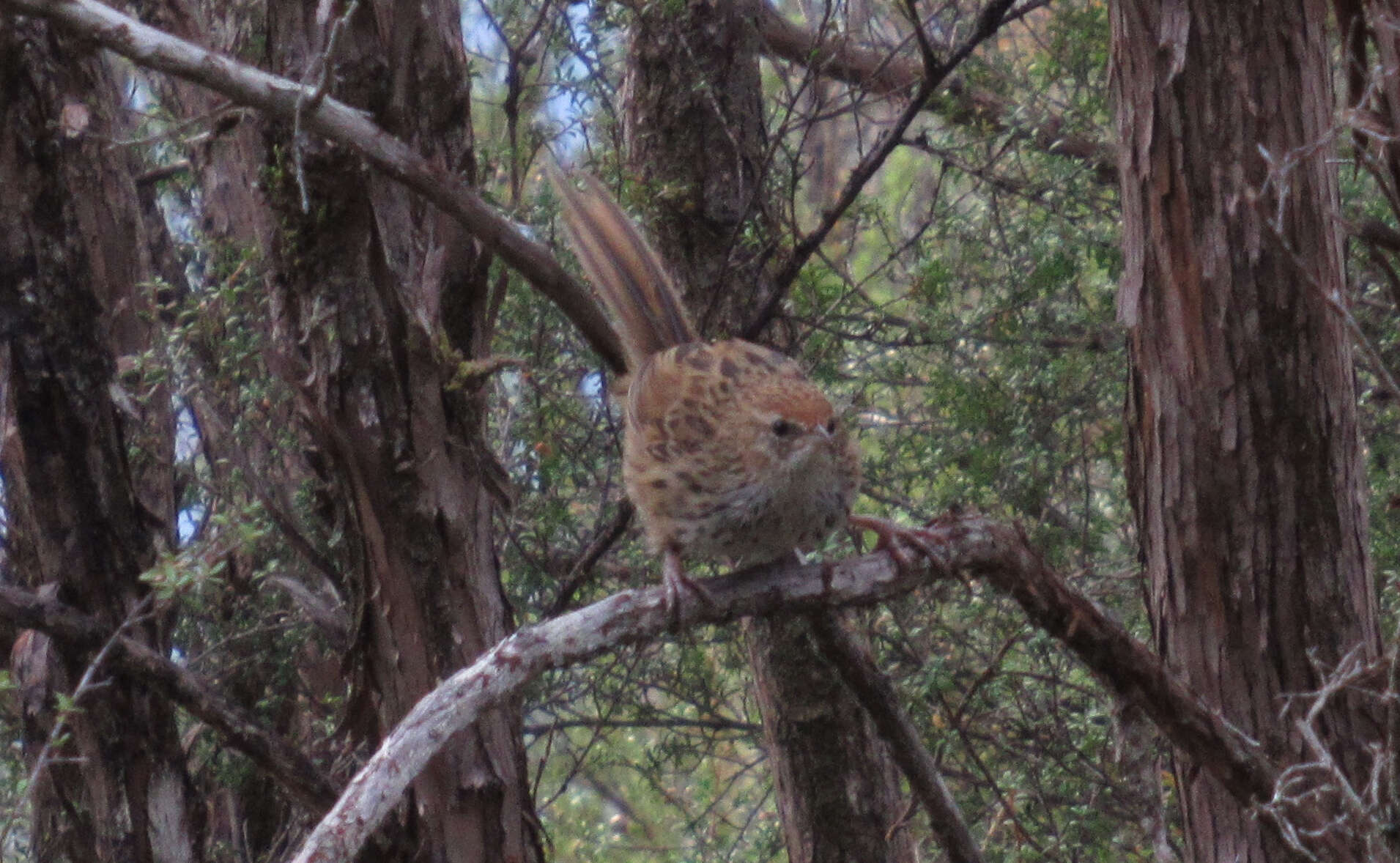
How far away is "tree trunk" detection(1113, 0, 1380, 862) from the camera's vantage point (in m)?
3.90

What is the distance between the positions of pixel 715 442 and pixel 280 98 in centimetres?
154

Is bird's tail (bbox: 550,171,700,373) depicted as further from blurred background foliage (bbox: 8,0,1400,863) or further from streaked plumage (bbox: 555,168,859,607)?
blurred background foliage (bbox: 8,0,1400,863)

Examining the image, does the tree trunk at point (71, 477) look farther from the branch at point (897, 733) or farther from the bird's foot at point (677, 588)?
the branch at point (897, 733)

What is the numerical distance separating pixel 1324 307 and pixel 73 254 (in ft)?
13.0

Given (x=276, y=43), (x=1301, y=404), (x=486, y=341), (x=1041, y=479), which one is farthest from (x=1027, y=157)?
(x=276, y=43)

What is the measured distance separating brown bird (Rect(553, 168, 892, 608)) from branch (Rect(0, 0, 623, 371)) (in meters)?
0.87

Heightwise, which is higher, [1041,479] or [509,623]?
[1041,479]

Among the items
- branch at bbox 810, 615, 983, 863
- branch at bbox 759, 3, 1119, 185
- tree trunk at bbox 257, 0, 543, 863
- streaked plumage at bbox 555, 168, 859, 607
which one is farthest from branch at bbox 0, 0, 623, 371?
branch at bbox 759, 3, 1119, 185

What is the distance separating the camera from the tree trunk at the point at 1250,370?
3.90 m

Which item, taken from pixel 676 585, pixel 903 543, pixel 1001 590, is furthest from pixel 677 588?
pixel 1001 590

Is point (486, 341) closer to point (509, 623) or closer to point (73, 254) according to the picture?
point (509, 623)

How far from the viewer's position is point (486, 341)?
4031 millimetres

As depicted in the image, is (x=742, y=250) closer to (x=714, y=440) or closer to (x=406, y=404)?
(x=714, y=440)

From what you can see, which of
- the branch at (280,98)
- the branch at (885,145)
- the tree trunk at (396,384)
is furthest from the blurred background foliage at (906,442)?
the branch at (280,98)
